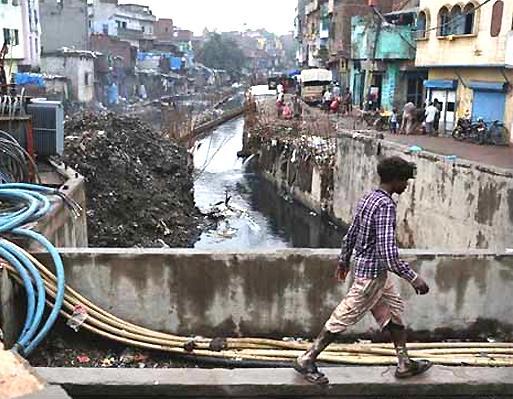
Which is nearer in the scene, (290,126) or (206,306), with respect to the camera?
(206,306)

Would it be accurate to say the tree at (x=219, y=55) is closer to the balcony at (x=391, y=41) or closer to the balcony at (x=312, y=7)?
the balcony at (x=312, y=7)

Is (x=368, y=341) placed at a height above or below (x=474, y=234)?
above

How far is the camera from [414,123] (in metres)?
23.9

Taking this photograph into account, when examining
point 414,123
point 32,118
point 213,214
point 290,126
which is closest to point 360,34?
point 290,126

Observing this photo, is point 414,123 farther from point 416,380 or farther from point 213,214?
point 416,380

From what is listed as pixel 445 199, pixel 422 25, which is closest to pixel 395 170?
pixel 445 199

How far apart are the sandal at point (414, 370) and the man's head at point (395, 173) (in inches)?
53.4

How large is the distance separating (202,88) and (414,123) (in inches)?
2147

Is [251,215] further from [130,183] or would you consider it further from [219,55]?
[219,55]

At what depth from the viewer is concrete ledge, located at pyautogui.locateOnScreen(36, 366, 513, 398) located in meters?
4.37

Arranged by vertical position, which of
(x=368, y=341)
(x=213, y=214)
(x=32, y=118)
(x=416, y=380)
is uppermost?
(x=32, y=118)

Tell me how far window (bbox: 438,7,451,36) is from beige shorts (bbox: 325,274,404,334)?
21.2 metres

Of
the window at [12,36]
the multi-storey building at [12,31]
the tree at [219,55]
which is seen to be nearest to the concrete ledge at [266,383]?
Answer: the multi-storey building at [12,31]

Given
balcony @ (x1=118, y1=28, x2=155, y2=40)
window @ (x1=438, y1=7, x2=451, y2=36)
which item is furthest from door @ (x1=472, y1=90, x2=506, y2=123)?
balcony @ (x1=118, y1=28, x2=155, y2=40)
